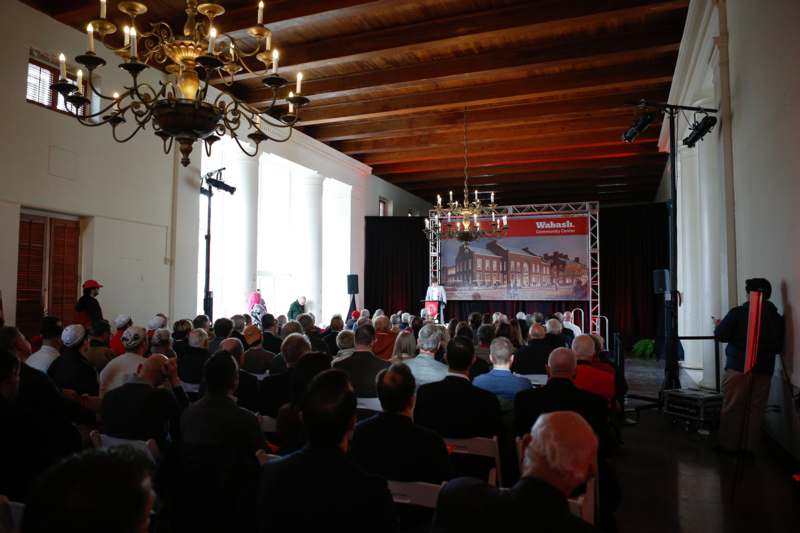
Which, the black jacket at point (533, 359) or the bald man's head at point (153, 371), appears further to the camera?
the black jacket at point (533, 359)

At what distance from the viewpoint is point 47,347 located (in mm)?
3787

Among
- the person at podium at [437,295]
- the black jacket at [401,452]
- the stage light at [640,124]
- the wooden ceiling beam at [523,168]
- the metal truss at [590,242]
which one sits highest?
the wooden ceiling beam at [523,168]

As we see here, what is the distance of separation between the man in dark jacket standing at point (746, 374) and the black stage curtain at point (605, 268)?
9.32m

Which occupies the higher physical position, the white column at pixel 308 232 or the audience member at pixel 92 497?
the white column at pixel 308 232

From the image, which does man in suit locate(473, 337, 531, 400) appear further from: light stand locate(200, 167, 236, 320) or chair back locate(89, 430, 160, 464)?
light stand locate(200, 167, 236, 320)

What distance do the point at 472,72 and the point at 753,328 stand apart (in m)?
5.30

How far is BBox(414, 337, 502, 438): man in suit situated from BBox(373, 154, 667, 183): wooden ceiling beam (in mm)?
10840

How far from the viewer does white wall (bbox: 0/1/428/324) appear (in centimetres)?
594

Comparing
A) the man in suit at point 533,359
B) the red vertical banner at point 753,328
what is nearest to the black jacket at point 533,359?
the man in suit at point 533,359

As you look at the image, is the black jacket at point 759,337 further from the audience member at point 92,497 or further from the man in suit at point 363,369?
the audience member at point 92,497

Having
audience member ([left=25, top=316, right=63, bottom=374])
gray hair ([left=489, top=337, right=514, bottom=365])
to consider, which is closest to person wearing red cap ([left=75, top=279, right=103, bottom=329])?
audience member ([left=25, top=316, right=63, bottom=374])

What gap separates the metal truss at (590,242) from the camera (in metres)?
12.5

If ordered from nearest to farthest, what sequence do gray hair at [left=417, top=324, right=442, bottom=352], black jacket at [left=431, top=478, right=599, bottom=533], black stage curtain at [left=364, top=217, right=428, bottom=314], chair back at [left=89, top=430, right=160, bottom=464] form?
black jacket at [left=431, top=478, right=599, bottom=533]
chair back at [left=89, top=430, right=160, bottom=464]
gray hair at [left=417, top=324, right=442, bottom=352]
black stage curtain at [left=364, top=217, right=428, bottom=314]

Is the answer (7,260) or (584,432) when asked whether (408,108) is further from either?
(584,432)
